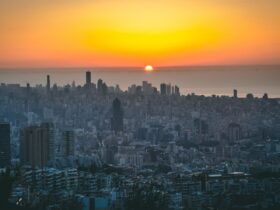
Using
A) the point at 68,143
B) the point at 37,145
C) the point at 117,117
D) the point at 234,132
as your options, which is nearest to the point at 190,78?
the point at 117,117

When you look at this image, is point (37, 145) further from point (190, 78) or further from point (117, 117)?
point (190, 78)

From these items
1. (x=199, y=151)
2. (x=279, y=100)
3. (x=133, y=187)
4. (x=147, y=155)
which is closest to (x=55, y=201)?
(x=133, y=187)

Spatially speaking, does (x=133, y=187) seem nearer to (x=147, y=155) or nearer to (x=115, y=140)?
(x=147, y=155)

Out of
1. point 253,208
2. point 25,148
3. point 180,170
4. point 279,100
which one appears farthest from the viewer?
point 279,100

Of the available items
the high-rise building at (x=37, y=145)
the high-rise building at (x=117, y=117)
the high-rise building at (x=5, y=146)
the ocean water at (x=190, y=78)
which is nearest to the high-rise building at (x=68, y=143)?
the high-rise building at (x=37, y=145)

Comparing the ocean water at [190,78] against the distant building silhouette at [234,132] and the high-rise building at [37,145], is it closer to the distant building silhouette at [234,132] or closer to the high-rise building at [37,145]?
the distant building silhouette at [234,132]
